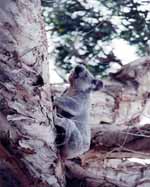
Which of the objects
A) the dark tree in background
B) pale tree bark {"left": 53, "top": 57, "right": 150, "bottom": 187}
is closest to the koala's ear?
pale tree bark {"left": 53, "top": 57, "right": 150, "bottom": 187}

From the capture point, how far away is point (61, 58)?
419 centimetres

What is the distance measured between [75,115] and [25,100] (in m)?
0.52

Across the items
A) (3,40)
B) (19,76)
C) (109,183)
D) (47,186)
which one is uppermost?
(3,40)

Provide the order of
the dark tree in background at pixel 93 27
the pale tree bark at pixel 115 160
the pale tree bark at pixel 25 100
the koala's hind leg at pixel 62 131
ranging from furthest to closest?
1. the dark tree in background at pixel 93 27
2. the pale tree bark at pixel 115 160
3. the koala's hind leg at pixel 62 131
4. the pale tree bark at pixel 25 100

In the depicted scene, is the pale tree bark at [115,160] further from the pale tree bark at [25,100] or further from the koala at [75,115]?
the pale tree bark at [25,100]

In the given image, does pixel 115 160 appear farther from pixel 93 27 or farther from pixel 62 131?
pixel 93 27

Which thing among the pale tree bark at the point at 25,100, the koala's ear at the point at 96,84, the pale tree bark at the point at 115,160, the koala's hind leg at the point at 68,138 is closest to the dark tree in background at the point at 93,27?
the koala's ear at the point at 96,84

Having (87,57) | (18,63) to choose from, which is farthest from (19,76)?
(87,57)

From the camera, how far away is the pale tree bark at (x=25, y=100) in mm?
1439

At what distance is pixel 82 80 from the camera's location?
7.20 feet

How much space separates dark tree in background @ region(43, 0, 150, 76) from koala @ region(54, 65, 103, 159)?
5.98 ft

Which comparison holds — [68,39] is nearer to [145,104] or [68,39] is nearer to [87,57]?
[87,57]

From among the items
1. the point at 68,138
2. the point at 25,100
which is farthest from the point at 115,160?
the point at 25,100

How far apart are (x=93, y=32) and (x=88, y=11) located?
0.24m
